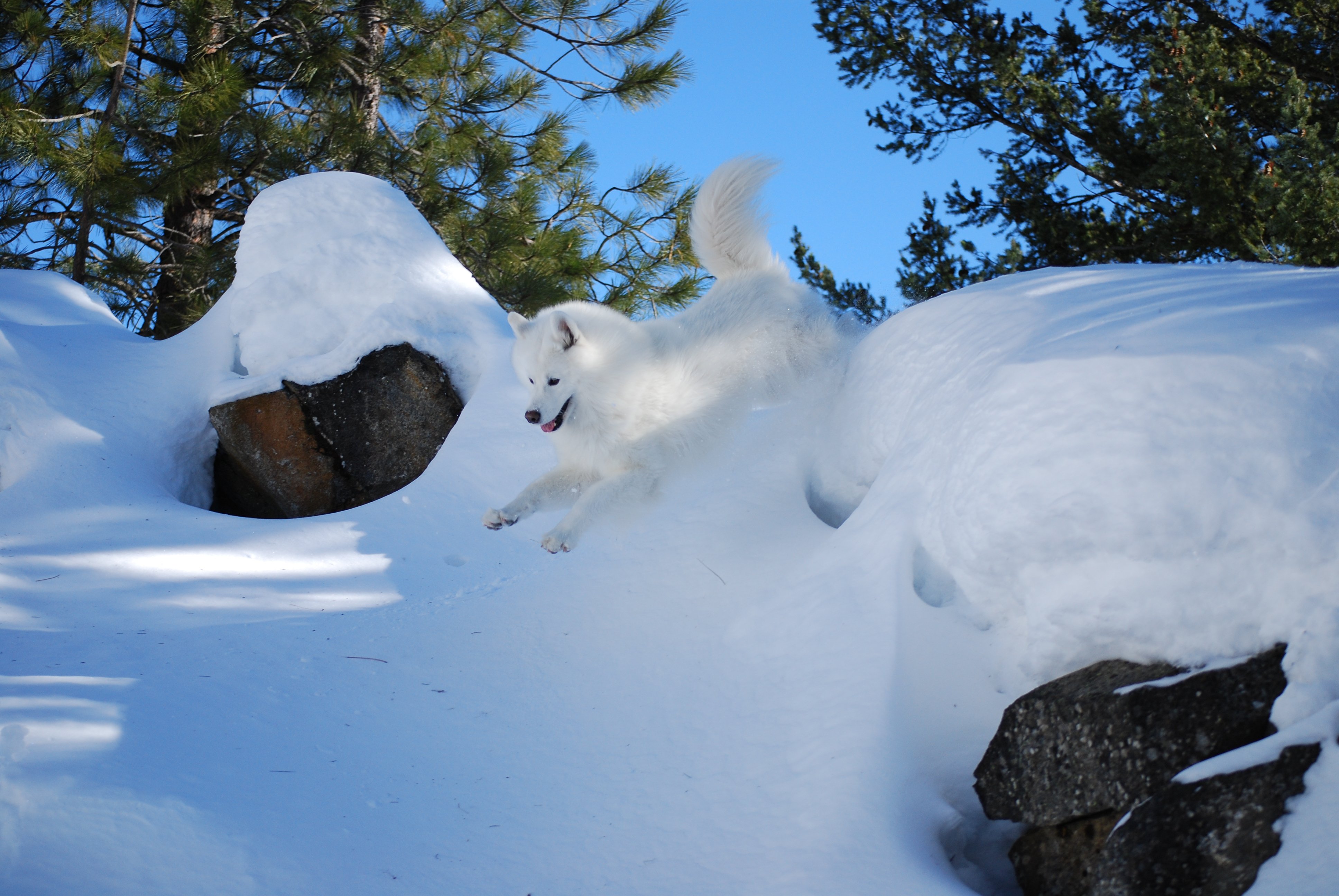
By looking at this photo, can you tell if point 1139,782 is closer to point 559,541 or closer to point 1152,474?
point 1152,474

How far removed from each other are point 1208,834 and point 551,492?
91.5 inches

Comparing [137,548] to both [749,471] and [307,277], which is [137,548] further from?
[749,471]

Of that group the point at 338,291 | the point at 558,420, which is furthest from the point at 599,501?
the point at 338,291

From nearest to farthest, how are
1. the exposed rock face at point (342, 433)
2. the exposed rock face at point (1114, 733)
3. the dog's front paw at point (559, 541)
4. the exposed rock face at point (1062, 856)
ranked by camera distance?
the exposed rock face at point (1114, 733)
the exposed rock face at point (1062, 856)
the dog's front paw at point (559, 541)
the exposed rock face at point (342, 433)

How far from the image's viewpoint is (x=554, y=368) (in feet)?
10.7

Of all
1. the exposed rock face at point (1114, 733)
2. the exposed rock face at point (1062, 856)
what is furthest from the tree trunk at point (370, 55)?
the exposed rock face at point (1062, 856)

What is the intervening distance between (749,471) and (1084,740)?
220 centimetres

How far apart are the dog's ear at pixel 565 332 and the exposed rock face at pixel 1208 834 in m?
2.28

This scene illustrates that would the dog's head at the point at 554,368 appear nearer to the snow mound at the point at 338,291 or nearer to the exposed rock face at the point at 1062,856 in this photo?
the exposed rock face at the point at 1062,856

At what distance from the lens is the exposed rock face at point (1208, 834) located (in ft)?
5.53

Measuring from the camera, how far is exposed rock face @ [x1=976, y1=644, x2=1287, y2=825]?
1846mm

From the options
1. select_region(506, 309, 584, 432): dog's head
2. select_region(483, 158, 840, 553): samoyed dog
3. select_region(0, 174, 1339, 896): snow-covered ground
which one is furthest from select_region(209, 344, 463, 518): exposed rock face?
select_region(506, 309, 584, 432): dog's head

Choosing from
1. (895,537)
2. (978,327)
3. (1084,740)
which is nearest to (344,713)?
(895,537)

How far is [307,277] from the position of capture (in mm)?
5652
